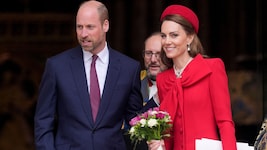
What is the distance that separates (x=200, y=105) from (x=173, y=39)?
0.41 metres

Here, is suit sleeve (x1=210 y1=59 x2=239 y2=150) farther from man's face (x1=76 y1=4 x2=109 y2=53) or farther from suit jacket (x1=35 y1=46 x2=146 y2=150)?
man's face (x1=76 y1=4 x2=109 y2=53)

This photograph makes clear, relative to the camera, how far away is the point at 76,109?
4629 mm

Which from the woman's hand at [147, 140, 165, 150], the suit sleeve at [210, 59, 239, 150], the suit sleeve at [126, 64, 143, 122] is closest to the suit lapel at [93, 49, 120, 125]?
the suit sleeve at [126, 64, 143, 122]

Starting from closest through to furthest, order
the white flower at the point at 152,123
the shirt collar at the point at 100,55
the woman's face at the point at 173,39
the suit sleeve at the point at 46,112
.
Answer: the white flower at the point at 152,123 < the woman's face at the point at 173,39 < the suit sleeve at the point at 46,112 < the shirt collar at the point at 100,55

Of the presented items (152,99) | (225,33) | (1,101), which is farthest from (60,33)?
(152,99)

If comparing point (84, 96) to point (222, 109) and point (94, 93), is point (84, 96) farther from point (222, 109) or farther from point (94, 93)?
point (222, 109)

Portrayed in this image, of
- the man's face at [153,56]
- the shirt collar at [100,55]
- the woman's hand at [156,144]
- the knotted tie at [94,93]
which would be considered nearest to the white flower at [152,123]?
the woman's hand at [156,144]

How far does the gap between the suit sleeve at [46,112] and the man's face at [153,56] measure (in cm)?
86

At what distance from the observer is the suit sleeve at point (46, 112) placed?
466cm

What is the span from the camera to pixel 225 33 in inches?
392

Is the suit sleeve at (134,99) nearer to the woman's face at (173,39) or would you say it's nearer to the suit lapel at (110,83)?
the suit lapel at (110,83)

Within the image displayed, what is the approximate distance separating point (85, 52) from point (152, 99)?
58 cm

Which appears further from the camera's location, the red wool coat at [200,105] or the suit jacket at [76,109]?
the suit jacket at [76,109]

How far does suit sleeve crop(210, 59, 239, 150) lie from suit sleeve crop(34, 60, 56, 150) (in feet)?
3.06
